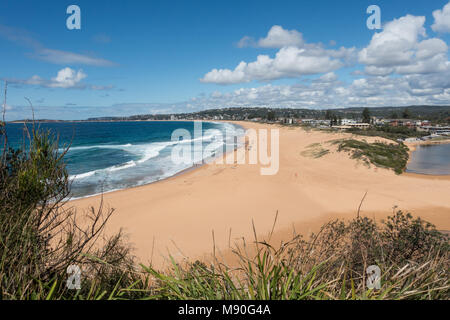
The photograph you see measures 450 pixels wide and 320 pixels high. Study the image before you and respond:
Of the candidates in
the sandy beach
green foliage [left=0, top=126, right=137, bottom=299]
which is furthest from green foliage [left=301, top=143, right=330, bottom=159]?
green foliage [left=0, top=126, right=137, bottom=299]

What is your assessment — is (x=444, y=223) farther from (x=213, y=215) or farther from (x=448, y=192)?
(x=213, y=215)

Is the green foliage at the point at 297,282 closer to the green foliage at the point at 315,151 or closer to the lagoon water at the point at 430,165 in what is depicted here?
the lagoon water at the point at 430,165

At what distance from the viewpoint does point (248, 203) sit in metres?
14.2

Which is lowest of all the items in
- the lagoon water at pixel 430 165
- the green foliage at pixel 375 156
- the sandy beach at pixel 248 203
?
the sandy beach at pixel 248 203

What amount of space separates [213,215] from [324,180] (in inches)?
416

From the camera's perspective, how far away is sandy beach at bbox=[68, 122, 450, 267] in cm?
1046

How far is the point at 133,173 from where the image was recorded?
78.5 ft

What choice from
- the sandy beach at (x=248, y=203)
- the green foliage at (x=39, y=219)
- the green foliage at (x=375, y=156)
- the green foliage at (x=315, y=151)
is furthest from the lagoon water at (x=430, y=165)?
the green foliage at (x=39, y=219)

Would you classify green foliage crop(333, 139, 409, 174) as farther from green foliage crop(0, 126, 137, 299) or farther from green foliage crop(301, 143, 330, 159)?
green foliage crop(0, 126, 137, 299)

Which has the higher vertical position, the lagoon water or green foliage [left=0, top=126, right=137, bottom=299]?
green foliage [left=0, top=126, right=137, bottom=299]

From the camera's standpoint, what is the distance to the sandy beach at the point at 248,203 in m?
10.5

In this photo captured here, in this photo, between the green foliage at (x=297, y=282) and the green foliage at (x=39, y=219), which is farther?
the green foliage at (x=39, y=219)

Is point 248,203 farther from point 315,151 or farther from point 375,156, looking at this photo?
point 315,151
